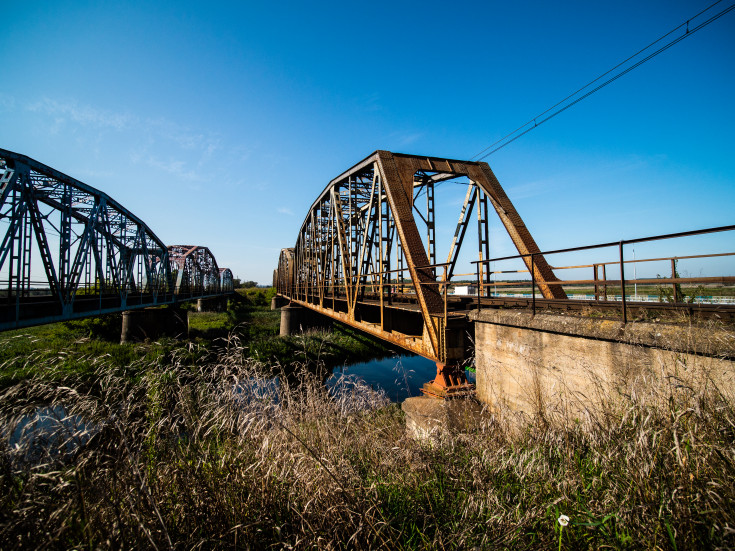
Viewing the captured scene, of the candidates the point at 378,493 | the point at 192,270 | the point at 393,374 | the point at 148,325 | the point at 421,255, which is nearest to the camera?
the point at 378,493

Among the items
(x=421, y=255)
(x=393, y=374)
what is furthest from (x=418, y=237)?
(x=393, y=374)

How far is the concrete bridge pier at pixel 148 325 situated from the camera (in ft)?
69.4

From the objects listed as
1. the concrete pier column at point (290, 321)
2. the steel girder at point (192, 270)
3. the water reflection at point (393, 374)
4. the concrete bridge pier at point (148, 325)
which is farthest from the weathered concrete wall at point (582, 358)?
the steel girder at point (192, 270)

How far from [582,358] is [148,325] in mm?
25918

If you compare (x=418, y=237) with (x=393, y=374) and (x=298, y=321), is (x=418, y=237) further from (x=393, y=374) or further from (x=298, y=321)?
(x=298, y=321)

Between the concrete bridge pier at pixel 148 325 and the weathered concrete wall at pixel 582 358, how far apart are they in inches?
812

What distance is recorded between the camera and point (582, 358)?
438cm

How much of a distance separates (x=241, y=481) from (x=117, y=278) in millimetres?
22853

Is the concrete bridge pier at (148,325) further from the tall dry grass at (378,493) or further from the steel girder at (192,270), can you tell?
the tall dry grass at (378,493)

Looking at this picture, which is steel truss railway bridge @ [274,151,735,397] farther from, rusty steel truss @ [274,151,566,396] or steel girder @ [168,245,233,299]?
steel girder @ [168,245,233,299]

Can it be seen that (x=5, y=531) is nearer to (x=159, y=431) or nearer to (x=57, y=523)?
(x=57, y=523)

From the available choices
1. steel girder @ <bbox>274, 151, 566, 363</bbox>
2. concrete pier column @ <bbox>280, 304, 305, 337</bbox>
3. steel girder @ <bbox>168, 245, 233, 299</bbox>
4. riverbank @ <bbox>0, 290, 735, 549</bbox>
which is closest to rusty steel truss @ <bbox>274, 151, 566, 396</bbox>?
steel girder @ <bbox>274, 151, 566, 363</bbox>

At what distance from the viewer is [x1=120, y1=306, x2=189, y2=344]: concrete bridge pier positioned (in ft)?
69.4

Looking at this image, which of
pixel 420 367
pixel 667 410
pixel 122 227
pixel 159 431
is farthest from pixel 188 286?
pixel 667 410
